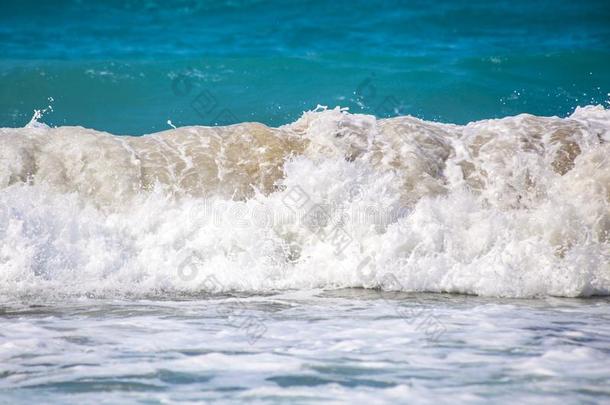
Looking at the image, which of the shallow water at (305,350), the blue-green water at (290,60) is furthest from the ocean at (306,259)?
the blue-green water at (290,60)

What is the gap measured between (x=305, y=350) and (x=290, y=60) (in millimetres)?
13364

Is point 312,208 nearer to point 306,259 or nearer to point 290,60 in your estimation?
point 306,259

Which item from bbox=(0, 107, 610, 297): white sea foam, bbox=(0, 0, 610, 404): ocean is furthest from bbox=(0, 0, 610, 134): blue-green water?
bbox=(0, 107, 610, 297): white sea foam

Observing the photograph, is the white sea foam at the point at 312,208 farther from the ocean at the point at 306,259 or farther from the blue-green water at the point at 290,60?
the blue-green water at the point at 290,60

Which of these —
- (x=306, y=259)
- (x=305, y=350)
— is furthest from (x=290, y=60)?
(x=305, y=350)

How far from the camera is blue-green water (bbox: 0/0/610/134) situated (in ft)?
51.2

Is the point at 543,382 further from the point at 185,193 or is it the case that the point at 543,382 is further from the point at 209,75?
the point at 209,75

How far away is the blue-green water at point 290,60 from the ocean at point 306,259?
572 millimetres

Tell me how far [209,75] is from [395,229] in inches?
400

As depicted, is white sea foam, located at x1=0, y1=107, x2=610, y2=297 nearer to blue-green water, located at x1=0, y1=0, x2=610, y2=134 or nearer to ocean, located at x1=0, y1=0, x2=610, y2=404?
ocean, located at x1=0, y1=0, x2=610, y2=404

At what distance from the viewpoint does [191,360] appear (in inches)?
172

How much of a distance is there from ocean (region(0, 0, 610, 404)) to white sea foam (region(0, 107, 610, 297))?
0.02 m

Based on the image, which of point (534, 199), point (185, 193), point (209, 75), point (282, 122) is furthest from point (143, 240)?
point (209, 75)

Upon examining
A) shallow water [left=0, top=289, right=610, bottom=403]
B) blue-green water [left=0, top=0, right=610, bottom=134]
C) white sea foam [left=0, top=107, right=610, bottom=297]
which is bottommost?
shallow water [left=0, top=289, right=610, bottom=403]
